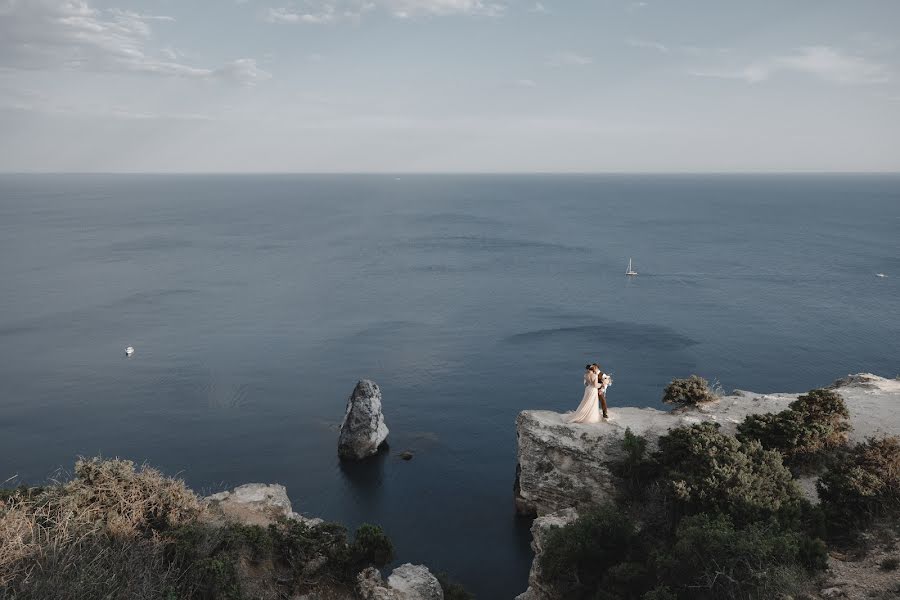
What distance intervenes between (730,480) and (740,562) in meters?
5.09

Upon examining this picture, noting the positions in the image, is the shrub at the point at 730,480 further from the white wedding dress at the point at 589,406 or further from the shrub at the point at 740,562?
the white wedding dress at the point at 589,406

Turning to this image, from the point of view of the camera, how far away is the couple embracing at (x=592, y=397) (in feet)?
86.8

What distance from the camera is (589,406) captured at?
92.6ft

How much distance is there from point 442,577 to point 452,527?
34.2 ft

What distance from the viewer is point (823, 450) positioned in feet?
78.3

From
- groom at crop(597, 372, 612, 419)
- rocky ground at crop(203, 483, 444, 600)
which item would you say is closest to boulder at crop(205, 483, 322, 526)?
rocky ground at crop(203, 483, 444, 600)

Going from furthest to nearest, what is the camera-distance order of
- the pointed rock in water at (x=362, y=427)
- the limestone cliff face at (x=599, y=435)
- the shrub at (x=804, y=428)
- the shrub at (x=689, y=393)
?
the pointed rock in water at (x=362, y=427) → the shrub at (x=689, y=393) → the limestone cliff face at (x=599, y=435) → the shrub at (x=804, y=428)

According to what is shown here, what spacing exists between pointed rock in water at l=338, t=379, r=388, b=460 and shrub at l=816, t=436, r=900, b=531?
31545 millimetres

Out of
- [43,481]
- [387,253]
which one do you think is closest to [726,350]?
[43,481]

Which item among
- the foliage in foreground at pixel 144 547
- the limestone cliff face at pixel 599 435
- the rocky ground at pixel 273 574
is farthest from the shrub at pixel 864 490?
the foliage in foreground at pixel 144 547

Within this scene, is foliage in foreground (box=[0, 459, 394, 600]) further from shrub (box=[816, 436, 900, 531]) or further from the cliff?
shrub (box=[816, 436, 900, 531])

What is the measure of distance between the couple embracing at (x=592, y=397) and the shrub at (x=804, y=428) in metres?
6.08

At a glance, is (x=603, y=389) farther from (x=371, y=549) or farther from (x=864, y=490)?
(x=371, y=549)

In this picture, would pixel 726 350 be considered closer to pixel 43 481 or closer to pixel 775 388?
pixel 775 388
